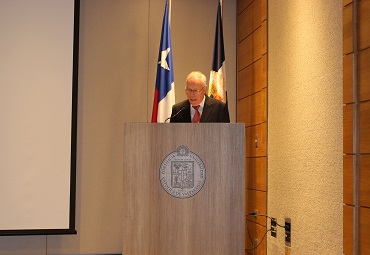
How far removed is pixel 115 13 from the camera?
634cm

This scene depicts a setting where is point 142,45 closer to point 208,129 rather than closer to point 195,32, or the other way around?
point 195,32

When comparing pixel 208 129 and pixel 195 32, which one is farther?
pixel 195 32

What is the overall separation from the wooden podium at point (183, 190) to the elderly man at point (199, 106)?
28.0 inches

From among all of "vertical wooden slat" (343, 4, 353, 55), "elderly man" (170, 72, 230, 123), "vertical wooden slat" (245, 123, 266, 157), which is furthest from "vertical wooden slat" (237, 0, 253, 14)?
"vertical wooden slat" (343, 4, 353, 55)

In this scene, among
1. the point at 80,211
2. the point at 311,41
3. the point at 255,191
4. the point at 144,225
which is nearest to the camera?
the point at 144,225

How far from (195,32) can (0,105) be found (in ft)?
6.95

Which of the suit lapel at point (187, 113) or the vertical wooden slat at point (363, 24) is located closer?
the vertical wooden slat at point (363, 24)

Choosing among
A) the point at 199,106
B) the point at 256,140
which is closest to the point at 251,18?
the point at 256,140

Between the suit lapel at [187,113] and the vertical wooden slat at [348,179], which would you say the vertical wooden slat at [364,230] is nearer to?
the vertical wooden slat at [348,179]

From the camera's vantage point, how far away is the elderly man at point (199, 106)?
14.9 ft

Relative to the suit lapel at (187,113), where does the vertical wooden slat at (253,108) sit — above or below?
above

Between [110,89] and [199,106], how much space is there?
187 cm

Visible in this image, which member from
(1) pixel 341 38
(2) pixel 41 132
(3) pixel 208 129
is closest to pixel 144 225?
(3) pixel 208 129

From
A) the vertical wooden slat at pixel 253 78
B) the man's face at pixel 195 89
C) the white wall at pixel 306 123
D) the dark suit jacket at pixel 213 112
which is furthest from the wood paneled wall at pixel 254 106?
the man's face at pixel 195 89
